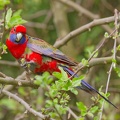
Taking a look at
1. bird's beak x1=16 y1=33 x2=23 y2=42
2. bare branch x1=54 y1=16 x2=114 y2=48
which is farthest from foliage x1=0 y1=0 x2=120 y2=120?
bird's beak x1=16 y1=33 x2=23 y2=42

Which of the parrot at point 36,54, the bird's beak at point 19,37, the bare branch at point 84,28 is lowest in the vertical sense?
the parrot at point 36,54

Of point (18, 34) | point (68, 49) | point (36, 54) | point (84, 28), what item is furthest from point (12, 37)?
point (68, 49)

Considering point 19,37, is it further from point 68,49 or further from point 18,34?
point 68,49

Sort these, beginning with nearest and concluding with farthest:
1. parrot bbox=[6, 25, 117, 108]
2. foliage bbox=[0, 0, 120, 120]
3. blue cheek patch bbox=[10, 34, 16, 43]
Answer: parrot bbox=[6, 25, 117, 108]
blue cheek patch bbox=[10, 34, 16, 43]
foliage bbox=[0, 0, 120, 120]

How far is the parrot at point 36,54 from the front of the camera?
3283 mm

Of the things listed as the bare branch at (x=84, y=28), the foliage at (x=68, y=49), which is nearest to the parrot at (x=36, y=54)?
the bare branch at (x=84, y=28)

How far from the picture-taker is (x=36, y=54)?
11.1 feet

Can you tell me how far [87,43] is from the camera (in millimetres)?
5047

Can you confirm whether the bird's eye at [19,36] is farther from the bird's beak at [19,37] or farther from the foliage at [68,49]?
the foliage at [68,49]

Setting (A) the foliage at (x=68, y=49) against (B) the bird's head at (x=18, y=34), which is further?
(A) the foliage at (x=68, y=49)

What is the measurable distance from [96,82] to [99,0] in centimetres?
114

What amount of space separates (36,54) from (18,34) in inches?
7.7

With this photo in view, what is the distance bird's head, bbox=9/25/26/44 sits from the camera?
3336 mm

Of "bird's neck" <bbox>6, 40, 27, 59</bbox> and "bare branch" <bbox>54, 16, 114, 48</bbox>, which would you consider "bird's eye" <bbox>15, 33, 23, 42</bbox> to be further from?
"bare branch" <bbox>54, 16, 114, 48</bbox>
